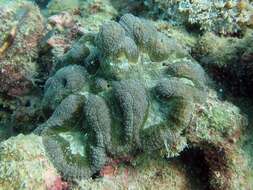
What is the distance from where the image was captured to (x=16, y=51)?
4.74m

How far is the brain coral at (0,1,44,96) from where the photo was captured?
466 cm

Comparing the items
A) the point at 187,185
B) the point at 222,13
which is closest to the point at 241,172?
the point at 187,185

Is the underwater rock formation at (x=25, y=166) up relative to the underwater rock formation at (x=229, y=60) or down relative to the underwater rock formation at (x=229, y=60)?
Answer: down

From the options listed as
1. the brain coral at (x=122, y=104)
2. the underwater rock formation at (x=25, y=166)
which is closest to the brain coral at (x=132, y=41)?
the brain coral at (x=122, y=104)

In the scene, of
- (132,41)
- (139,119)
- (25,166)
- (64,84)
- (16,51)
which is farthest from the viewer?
(16,51)

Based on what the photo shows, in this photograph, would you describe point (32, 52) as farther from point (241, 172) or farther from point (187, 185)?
point (241, 172)

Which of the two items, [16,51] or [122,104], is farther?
[16,51]

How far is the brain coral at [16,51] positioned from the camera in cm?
466

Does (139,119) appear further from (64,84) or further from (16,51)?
(16,51)

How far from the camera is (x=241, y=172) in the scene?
10.6 feet

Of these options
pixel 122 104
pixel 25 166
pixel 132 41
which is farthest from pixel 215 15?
pixel 25 166

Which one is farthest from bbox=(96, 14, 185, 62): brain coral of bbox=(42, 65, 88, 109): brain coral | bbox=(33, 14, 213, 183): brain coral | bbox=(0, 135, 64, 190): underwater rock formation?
bbox=(0, 135, 64, 190): underwater rock formation

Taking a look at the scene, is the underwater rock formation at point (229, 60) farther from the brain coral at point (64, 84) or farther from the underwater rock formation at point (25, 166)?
the underwater rock formation at point (25, 166)

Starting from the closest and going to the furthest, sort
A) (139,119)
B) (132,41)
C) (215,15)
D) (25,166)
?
(25,166) < (139,119) < (132,41) < (215,15)
